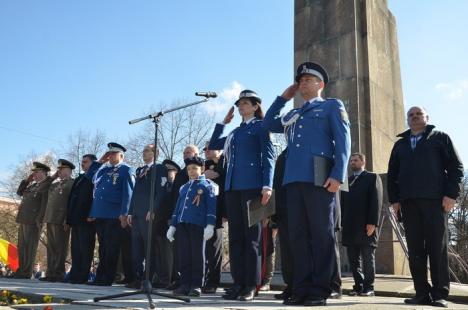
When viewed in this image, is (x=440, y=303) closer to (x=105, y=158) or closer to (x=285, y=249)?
(x=285, y=249)

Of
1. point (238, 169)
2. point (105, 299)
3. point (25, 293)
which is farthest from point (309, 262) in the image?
point (25, 293)

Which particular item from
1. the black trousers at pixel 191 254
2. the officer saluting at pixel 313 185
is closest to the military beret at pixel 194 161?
the black trousers at pixel 191 254

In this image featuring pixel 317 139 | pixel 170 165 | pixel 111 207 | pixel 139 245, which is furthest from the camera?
pixel 170 165

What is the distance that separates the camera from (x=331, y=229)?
430 cm

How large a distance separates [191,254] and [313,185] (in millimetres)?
2043

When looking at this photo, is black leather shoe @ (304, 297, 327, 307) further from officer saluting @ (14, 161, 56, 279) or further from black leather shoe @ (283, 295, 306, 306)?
officer saluting @ (14, 161, 56, 279)

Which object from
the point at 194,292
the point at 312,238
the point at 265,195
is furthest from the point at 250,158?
the point at 194,292

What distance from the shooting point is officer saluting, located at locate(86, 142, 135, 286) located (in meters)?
7.55

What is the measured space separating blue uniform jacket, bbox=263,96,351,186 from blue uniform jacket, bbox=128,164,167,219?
3.13 meters

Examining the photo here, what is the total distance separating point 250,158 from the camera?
5.22m

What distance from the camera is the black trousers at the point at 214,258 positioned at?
256 inches

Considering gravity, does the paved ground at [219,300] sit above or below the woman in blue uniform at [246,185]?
below

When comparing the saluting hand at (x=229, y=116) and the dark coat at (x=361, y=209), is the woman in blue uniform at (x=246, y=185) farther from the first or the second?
the dark coat at (x=361, y=209)

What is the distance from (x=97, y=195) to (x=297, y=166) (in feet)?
14.1
